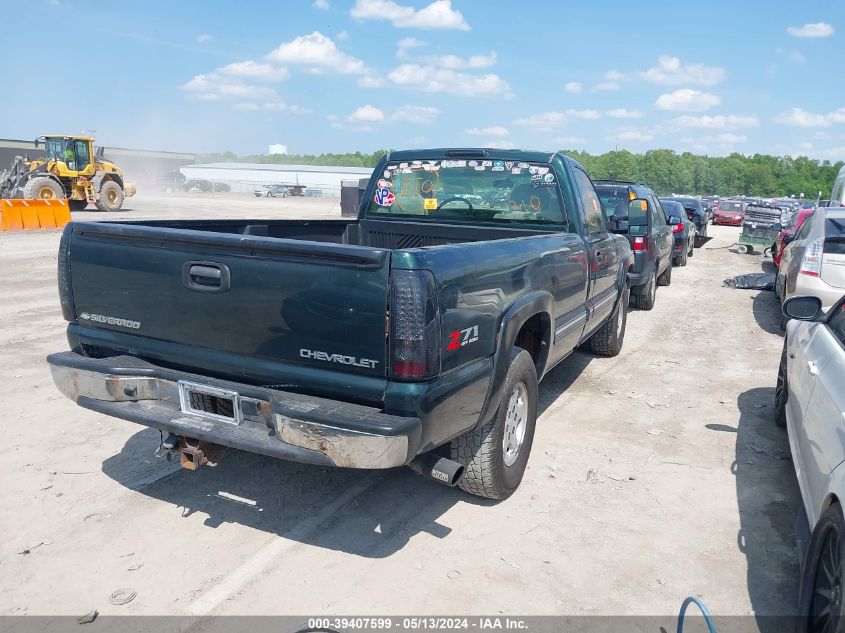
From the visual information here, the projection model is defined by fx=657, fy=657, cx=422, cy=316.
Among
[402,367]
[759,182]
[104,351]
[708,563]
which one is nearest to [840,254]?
[708,563]

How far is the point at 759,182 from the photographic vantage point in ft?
396

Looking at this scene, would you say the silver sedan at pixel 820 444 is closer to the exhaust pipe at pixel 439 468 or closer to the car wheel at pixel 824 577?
the car wheel at pixel 824 577

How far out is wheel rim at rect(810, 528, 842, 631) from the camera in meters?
2.40

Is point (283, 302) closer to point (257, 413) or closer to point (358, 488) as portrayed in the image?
point (257, 413)

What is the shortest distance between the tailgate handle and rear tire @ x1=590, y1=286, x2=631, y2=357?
15.9ft

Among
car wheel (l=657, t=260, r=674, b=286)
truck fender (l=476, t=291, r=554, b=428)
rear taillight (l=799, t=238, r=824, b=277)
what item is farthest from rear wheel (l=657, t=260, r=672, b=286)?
truck fender (l=476, t=291, r=554, b=428)

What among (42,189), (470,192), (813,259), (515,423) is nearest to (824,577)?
(515,423)

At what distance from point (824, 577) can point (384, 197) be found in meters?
4.38

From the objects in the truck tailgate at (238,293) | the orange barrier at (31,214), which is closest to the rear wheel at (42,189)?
the orange barrier at (31,214)

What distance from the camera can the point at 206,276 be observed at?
327 centimetres

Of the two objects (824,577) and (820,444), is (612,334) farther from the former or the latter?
(824,577)

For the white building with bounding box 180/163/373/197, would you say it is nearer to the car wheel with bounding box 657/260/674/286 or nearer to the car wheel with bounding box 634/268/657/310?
the car wheel with bounding box 657/260/674/286

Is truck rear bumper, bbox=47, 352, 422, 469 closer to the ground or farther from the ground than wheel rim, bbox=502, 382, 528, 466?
farther from the ground

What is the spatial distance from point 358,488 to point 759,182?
A: 442 ft
